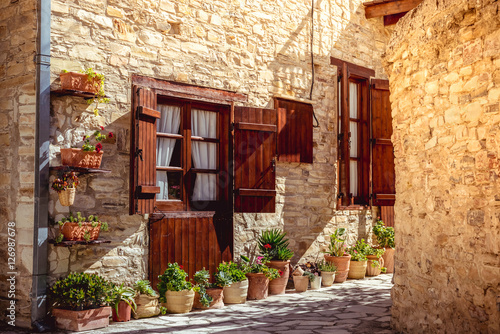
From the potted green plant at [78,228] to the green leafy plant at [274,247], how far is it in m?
2.39

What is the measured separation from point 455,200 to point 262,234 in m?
3.66

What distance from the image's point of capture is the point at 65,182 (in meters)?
5.18

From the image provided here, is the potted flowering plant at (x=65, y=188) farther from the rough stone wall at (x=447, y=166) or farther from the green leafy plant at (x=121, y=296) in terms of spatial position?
the rough stone wall at (x=447, y=166)

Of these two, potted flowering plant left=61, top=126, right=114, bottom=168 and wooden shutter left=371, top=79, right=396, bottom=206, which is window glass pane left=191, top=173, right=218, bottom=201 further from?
wooden shutter left=371, top=79, right=396, bottom=206

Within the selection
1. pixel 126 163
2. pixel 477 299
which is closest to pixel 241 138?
pixel 126 163

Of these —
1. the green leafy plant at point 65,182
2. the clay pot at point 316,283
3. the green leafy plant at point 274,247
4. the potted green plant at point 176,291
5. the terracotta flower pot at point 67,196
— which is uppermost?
the green leafy plant at point 65,182

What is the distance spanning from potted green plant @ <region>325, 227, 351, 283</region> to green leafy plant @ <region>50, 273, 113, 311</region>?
367 cm

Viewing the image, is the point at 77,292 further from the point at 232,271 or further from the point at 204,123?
the point at 204,123

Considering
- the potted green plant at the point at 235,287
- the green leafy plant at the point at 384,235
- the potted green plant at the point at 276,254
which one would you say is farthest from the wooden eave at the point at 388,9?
the potted green plant at the point at 235,287

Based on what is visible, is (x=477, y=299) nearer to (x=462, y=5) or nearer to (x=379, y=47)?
(x=462, y=5)

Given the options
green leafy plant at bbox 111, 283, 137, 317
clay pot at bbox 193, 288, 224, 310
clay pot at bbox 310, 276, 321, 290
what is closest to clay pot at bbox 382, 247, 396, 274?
clay pot at bbox 310, 276, 321, 290

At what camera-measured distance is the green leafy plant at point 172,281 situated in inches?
225

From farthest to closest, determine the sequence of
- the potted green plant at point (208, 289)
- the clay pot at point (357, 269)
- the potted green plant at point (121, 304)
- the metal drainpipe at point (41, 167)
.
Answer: the clay pot at point (357, 269)
the potted green plant at point (208, 289)
the potted green plant at point (121, 304)
the metal drainpipe at point (41, 167)

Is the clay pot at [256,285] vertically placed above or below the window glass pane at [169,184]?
below
